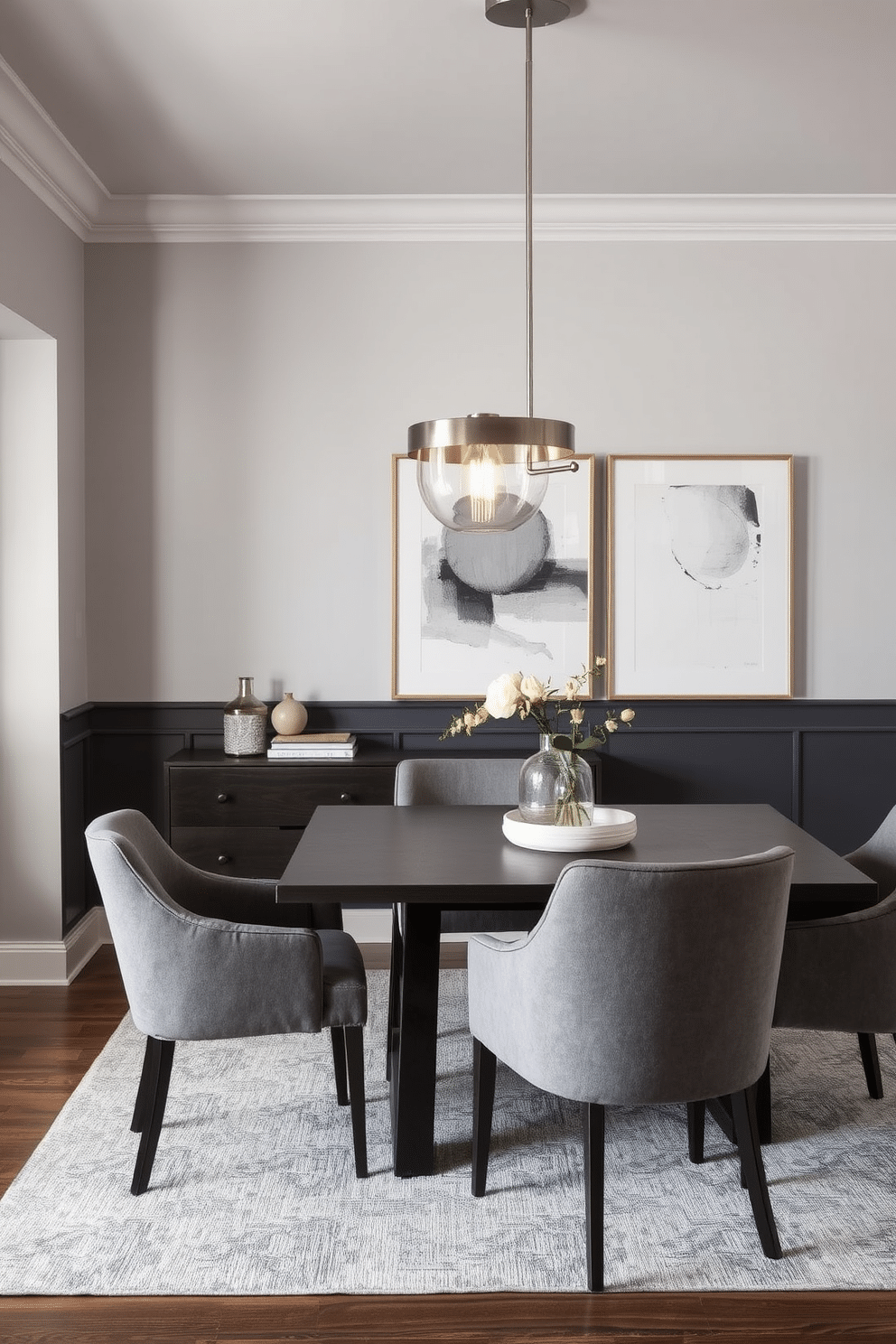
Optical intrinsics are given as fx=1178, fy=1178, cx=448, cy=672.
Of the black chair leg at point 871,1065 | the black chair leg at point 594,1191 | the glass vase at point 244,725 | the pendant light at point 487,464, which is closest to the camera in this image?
the black chair leg at point 594,1191

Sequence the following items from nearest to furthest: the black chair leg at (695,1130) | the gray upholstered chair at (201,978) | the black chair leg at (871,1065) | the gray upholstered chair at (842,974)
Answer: the gray upholstered chair at (201,978), the gray upholstered chair at (842,974), the black chair leg at (695,1130), the black chair leg at (871,1065)

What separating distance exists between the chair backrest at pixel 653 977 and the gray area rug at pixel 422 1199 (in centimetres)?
39

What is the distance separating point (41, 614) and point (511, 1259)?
2.67 m

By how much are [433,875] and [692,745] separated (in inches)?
85.2

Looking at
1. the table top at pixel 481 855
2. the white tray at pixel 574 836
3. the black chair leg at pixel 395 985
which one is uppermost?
the white tray at pixel 574 836

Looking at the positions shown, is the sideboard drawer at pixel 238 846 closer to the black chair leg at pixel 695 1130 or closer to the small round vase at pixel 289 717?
the small round vase at pixel 289 717

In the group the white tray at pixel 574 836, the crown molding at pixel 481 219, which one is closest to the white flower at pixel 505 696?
the white tray at pixel 574 836

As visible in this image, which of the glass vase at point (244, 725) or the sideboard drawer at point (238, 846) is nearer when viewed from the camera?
the sideboard drawer at point (238, 846)

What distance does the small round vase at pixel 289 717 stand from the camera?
4.27m

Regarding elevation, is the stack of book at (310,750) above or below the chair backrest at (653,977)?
above

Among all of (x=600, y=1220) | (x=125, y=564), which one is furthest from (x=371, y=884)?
(x=125, y=564)

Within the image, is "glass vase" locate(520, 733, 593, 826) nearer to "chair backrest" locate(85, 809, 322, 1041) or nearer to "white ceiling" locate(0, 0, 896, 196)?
"chair backrest" locate(85, 809, 322, 1041)

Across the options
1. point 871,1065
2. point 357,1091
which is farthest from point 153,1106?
point 871,1065

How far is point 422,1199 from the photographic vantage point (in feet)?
8.44
